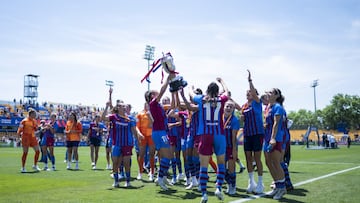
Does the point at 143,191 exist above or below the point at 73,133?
below

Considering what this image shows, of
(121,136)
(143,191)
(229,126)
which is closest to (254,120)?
(229,126)

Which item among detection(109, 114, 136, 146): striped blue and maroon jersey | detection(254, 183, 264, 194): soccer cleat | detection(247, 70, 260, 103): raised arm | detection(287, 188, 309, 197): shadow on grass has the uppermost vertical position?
detection(247, 70, 260, 103): raised arm

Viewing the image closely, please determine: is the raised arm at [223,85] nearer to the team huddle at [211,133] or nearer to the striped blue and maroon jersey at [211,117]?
Result: the team huddle at [211,133]

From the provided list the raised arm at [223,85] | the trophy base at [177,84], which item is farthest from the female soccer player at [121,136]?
the raised arm at [223,85]

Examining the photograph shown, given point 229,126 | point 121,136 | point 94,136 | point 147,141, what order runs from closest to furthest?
1. point 229,126
2. point 121,136
3. point 147,141
4. point 94,136

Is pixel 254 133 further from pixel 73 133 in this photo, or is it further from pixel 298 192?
pixel 73 133

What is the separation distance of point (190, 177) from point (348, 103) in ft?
315

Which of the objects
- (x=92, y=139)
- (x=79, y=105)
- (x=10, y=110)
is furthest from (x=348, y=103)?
(x=92, y=139)

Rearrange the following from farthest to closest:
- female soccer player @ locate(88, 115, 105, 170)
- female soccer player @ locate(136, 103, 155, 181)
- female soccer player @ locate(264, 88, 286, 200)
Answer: female soccer player @ locate(88, 115, 105, 170), female soccer player @ locate(136, 103, 155, 181), female soccer player @ locate(264, 88, 286, 200)

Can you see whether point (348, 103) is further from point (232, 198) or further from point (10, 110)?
point (232, 198)

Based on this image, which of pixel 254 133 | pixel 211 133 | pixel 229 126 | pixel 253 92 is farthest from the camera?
pixel 229 126

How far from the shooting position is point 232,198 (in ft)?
24.3

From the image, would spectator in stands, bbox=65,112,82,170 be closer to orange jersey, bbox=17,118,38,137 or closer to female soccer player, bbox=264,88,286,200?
orange jersey, bbox=17,118,38,137

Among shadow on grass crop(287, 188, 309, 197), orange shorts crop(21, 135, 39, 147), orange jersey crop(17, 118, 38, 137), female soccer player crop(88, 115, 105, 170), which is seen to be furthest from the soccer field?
female soccer player crop(88, 115, 105, 170)
